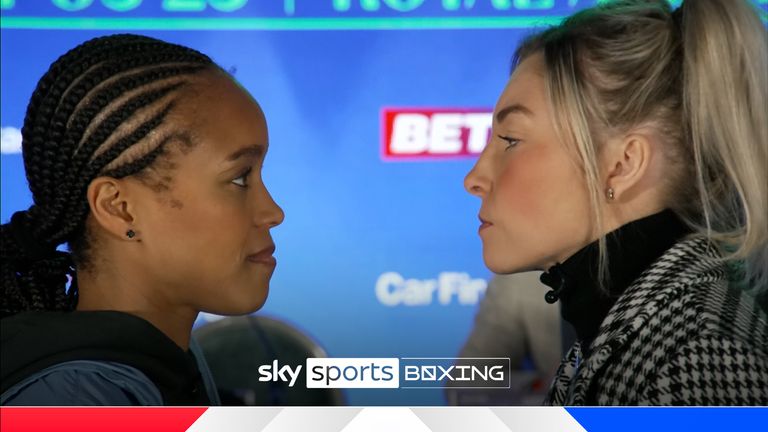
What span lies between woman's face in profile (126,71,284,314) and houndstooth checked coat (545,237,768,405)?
600 mm

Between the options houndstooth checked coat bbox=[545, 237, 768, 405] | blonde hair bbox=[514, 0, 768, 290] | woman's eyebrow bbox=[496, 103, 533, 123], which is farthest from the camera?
woman's eyebrow bbox=[496, 103, 533, 123]

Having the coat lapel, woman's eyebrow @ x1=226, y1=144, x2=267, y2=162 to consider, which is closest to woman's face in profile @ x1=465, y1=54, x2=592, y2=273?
the coat lapel

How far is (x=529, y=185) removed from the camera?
1.51 m

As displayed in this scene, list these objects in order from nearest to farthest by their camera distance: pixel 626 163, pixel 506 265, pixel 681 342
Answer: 1. pixel 681 342
2. pixel 626 163
3. pixel 506 265

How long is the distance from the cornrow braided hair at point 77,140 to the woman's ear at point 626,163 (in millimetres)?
699

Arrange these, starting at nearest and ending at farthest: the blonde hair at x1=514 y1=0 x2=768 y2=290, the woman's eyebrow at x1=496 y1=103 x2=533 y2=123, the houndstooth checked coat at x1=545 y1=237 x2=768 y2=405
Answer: the houndstooth checked coat at x1=545 y1=237 x2=768 y2=405 < the blonde hair at x1=514 y1=0 x2=768 y2=290 < the woman's eyebrow at x1=496 y1=103 x2=533 y2=123

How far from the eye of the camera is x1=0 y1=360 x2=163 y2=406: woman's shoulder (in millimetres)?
1396

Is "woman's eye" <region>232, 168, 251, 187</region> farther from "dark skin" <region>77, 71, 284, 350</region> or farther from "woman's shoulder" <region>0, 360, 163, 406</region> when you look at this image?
"woman's shoulder" <region>0, 360, 163, 406</region>

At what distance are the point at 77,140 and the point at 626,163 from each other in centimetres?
88

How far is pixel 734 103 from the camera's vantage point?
1423mm

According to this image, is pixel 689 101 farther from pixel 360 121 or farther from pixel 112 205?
pixel 112 205

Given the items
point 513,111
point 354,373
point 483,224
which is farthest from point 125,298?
point 513,111

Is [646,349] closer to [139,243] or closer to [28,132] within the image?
[139,243]

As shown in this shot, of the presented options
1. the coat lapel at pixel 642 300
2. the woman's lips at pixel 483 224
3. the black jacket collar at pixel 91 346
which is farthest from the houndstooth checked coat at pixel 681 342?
the black jacket collar at pixel 91 346
